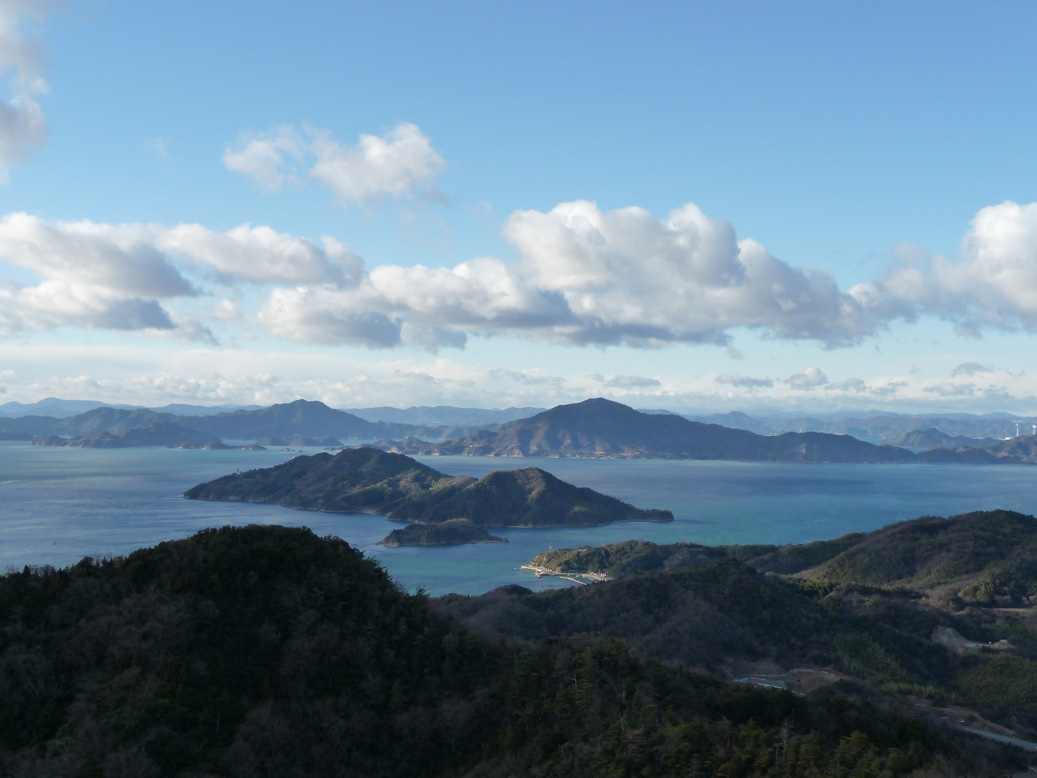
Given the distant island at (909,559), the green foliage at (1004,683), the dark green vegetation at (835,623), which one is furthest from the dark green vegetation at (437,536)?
the green foliage at (1004,683)

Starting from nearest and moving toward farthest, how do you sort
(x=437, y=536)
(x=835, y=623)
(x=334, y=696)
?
(x=334, y=696)
(x=835, y=623)
(x=437, y=536)

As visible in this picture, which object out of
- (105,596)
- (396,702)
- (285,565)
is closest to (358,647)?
(396,702)

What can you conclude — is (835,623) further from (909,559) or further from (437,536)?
(437,536)

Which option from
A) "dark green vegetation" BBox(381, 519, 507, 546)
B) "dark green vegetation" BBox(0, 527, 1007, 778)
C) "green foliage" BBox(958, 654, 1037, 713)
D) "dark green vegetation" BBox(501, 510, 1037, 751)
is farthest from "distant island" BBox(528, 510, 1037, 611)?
"dark green vegetation" BBox(0, 527, 1007, 778)

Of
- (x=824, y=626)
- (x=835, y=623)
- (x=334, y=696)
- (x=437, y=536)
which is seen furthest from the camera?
(x=437, y=536)

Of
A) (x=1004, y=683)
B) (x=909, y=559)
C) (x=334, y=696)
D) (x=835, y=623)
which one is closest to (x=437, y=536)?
(x=909, y=559)

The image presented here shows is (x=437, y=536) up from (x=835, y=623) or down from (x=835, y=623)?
down
